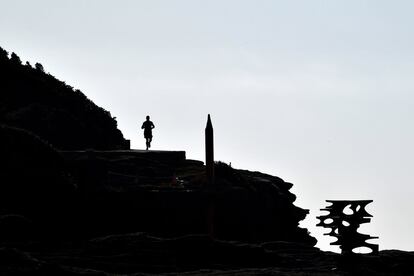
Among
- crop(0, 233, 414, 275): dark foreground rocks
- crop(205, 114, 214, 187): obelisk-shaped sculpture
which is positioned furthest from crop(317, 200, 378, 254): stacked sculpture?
crop(205, 114, 214, 187): obelisk-shaped sculpture

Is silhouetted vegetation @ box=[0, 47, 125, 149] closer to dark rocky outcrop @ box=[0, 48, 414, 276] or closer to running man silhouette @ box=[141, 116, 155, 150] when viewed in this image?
dark rocky outcrop @ box=[0, 48, 414, 276]

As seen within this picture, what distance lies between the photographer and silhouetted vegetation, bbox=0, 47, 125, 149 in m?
63.2

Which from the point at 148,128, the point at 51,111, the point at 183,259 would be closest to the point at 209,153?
the point at 148,128

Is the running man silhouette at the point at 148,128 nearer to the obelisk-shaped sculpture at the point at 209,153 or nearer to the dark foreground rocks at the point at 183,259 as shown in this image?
the obelisk-shaped sculpture at the point at 209,153

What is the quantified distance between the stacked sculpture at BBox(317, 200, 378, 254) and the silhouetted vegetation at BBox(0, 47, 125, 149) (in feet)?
99.7

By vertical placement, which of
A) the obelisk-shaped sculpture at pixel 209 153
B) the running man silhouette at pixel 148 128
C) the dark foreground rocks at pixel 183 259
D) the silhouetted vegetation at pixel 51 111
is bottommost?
the dark foreground rocks at pixel 183 259

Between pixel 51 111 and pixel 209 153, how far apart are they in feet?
54.5

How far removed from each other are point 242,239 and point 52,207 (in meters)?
12.9

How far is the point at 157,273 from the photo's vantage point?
1141 inches

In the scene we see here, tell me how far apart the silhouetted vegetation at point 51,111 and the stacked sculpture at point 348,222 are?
30404mm

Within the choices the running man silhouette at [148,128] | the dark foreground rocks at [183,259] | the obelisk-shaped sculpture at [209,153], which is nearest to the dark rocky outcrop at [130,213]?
the dark foreground rocks at [183,259]

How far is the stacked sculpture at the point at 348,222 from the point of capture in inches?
1310

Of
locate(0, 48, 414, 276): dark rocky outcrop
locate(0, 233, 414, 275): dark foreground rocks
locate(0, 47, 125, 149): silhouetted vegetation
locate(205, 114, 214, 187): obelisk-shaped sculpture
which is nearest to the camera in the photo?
locate(0, 233, 414, 275): dark foreground rocks

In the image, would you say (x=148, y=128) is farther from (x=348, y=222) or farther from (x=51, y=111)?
(x=348, y=222)
